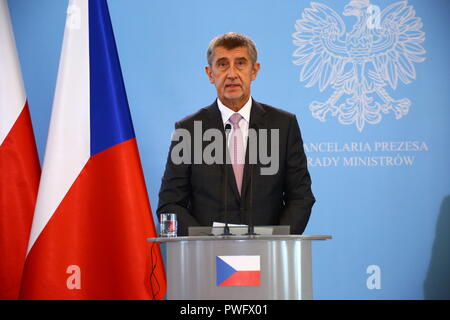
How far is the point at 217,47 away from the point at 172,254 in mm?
1603

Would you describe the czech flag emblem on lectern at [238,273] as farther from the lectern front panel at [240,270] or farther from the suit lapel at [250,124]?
the suit lapel at [250,124]

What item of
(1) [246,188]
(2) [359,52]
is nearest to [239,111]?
(1) [246,188]

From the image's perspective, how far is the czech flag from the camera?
13.4ft

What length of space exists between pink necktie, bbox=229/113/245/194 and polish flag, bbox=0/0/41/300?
4.98 feet

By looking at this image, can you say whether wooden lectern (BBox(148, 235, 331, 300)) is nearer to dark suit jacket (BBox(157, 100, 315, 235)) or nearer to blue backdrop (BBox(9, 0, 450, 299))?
dark suit jacket (BBox(157, 100, 315, 235))

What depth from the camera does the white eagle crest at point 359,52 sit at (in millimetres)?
4836

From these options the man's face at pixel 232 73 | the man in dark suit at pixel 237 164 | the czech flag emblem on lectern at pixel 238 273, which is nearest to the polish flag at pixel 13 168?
the man in dark suit at pixel 237 164

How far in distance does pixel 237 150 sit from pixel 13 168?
1637mm

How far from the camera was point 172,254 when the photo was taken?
8.89 ft

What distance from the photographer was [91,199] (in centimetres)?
418

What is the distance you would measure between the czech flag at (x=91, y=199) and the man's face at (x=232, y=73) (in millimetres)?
833

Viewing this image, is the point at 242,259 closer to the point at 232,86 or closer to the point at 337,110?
the point at 232,86
